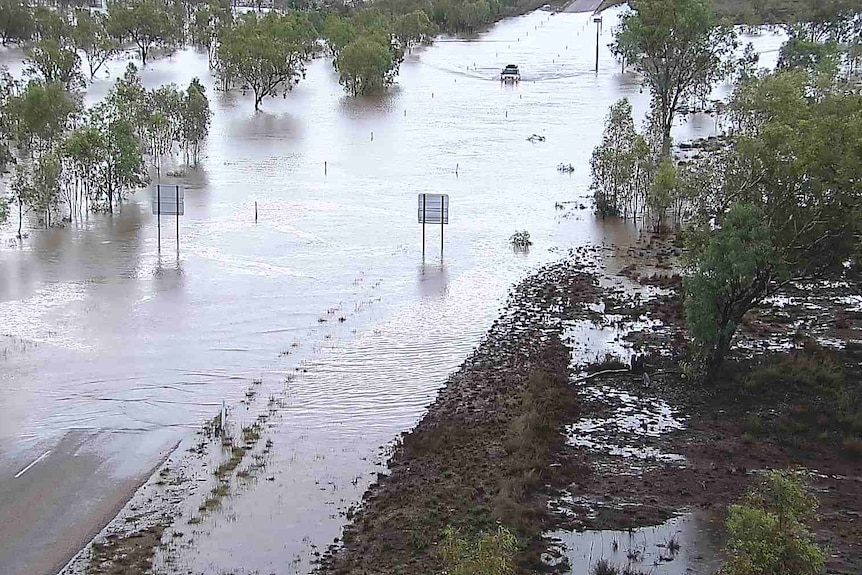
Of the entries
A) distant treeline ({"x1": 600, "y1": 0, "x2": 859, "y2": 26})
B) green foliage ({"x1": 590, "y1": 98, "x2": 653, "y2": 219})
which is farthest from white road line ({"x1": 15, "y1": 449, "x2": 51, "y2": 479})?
distant treeline ({"x1": 600, "y1": 0, "x2": 859, "y2": 26})

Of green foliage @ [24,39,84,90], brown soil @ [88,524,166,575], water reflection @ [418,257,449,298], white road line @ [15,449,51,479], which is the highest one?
green foliage @ [24,39,84,90]

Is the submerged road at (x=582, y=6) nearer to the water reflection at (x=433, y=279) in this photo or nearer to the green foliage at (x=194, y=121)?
the green foliage at (x=194, y=121)

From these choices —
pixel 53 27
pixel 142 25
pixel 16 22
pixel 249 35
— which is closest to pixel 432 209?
pixel 249 35

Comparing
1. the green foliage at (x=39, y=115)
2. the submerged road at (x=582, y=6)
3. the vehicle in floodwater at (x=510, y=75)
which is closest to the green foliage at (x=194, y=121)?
the green foliage at (x=39, y=115)

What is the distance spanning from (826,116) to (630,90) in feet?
165

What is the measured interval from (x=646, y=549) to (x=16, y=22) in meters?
77.5

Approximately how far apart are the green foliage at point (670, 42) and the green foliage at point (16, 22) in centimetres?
5040

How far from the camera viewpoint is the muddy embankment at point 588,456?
562 inches

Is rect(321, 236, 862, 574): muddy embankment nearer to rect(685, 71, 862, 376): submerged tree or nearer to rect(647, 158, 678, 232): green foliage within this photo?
rect(685, 71, 862, 376): submerged tree

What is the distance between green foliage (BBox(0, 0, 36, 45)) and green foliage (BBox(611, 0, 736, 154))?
50.4 meters

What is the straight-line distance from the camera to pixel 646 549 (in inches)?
559

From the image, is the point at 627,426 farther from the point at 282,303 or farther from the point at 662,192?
the point at 662,192

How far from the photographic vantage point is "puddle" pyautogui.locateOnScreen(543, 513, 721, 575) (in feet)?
45.2

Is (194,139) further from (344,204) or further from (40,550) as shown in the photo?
(40,550)
